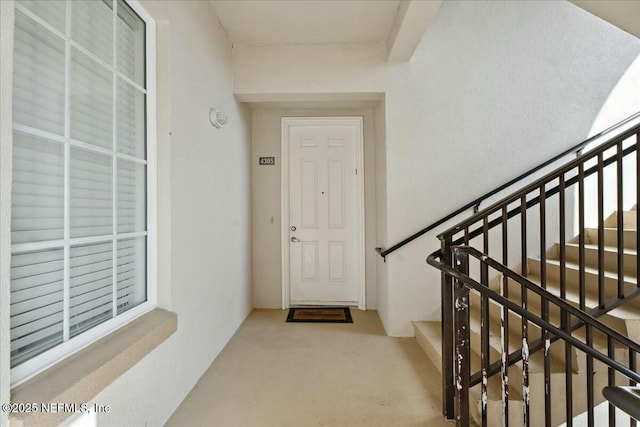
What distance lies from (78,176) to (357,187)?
2818 mm

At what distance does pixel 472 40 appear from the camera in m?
2.86

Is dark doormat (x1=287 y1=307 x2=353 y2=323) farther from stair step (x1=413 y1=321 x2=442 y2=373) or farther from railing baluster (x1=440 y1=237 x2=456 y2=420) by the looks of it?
railing baluster (x1=440 y1=237 x2=456 y2=420)

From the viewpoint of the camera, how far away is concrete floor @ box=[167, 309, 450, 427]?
1.75 m

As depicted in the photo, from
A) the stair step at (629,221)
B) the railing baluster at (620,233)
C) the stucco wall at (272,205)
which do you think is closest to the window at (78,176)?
the stucco wall at (272,205)

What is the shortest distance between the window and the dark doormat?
6.24 feet

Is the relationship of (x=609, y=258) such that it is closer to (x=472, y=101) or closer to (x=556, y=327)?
(x=556, y=327)

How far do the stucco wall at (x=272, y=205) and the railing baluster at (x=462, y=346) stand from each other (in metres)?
Result: 2.11

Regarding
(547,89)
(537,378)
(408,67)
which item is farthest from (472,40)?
(537,378)

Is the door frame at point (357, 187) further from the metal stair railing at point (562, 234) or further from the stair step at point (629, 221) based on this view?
the stair step at point (629, 221)

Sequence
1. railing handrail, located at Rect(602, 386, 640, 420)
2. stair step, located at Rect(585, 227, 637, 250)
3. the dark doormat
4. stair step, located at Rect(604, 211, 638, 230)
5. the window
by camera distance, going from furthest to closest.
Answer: the dark doormat
stair step, located at Rect(604, 211, 638, 230)
stair step, located at Rect(585, 227, 637, 250)
the window
railing handrail, located at Rect(602, 386, 640, 420)

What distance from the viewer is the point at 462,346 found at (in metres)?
1.54

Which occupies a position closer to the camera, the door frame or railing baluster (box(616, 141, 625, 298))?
railing baluster (box(616, 141, 625, 298))

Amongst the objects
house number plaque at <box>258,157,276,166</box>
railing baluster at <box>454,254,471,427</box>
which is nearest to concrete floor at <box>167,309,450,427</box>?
railing baluster at <box>454,254,471,427</box>

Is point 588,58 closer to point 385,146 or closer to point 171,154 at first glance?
point 385,146
